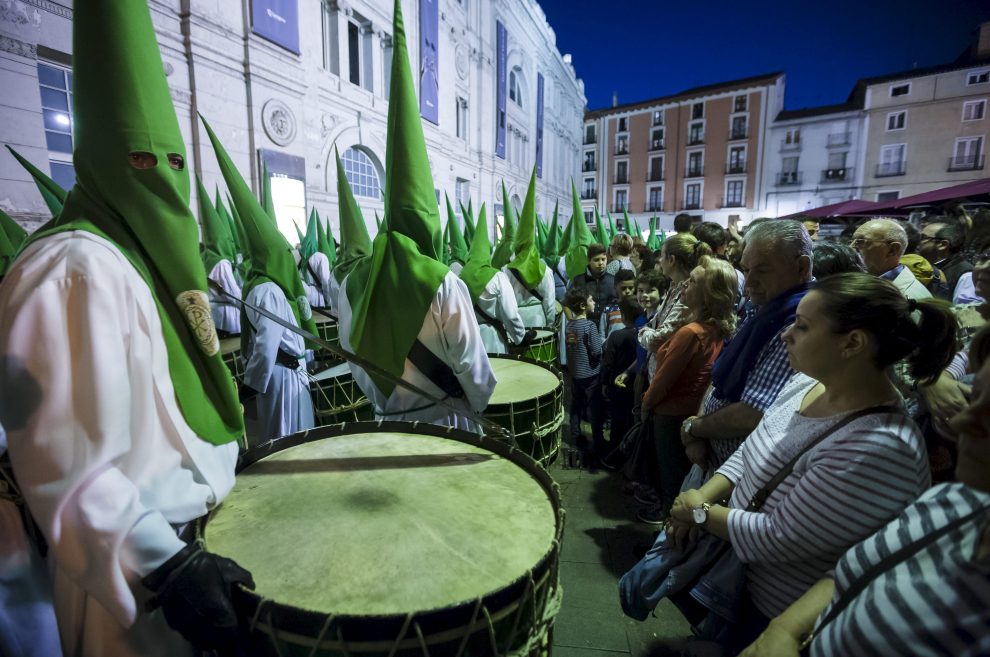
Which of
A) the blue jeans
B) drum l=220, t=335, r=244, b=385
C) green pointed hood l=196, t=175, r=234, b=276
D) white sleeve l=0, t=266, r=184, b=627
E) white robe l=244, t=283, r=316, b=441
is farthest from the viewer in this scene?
green pointed hood l=196, t=175, r=234, b=276

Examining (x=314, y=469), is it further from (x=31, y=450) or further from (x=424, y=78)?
(x=424, y=78)

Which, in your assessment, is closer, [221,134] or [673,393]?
[673,393]

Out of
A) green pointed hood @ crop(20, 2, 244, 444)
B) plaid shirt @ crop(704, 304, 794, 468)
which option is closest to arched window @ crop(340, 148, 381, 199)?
green pointed hood @ crop(20, 2, 244, 444)

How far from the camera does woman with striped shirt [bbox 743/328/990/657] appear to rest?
2.33 feet

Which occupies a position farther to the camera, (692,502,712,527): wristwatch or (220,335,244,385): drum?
(220,335,244,385): drum

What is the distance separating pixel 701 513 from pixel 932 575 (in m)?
0.76

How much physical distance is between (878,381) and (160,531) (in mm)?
1820

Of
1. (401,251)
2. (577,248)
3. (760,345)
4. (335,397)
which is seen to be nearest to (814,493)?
(760,345)

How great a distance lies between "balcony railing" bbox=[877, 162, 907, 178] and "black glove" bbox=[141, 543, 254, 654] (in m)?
39.9

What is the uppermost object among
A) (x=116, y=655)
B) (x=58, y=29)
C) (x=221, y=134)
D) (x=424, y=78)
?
(x=424, y=78)

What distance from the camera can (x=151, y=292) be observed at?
1.18m

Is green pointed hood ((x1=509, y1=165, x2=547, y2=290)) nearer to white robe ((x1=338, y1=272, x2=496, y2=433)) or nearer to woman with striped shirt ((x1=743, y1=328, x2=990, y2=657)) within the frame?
white robe ((x1=338, y1=272, x2=496, y2=433))

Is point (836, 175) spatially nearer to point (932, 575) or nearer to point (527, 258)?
point (527, 258)

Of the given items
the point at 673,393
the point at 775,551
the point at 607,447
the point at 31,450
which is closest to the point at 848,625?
the point at 775,551
